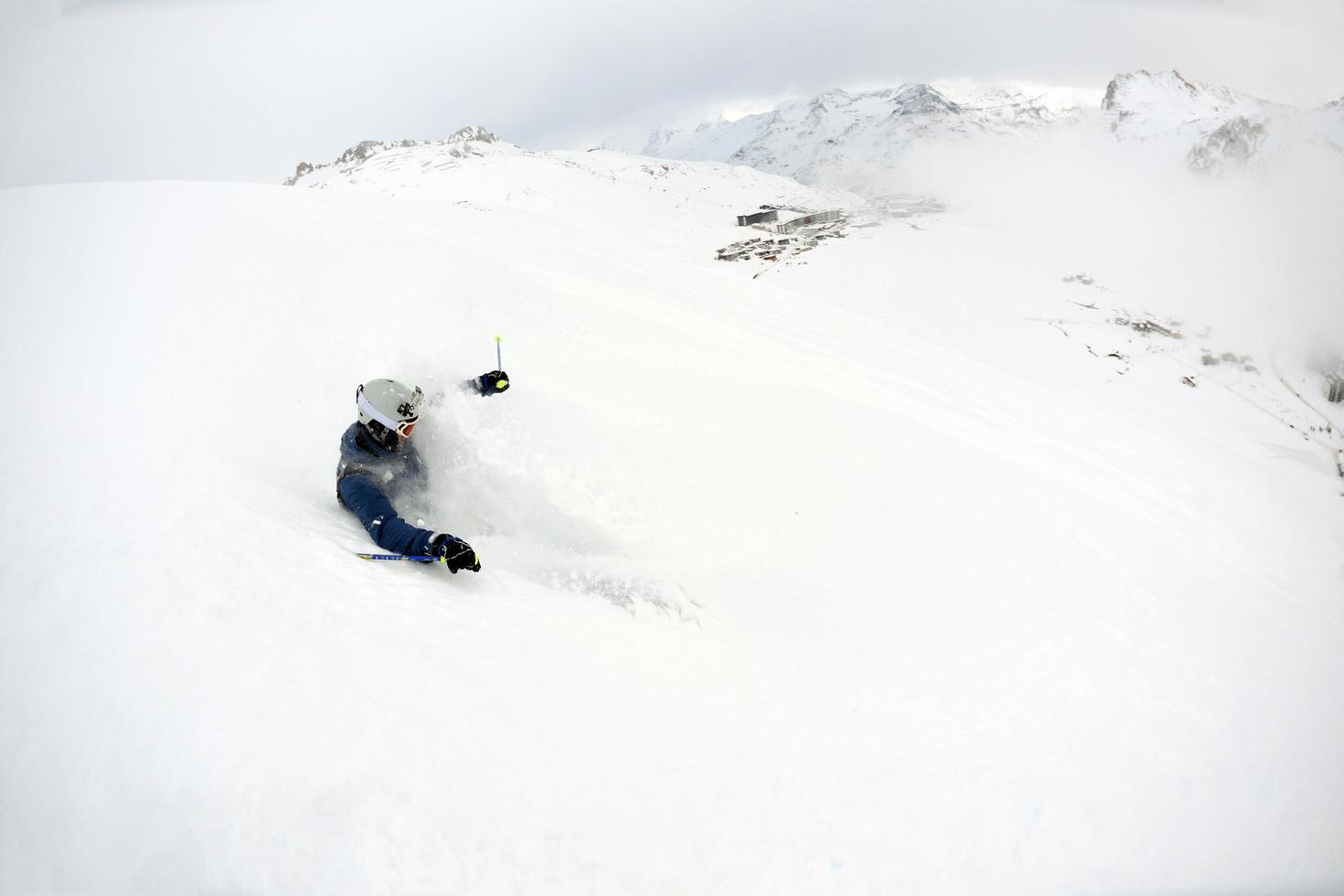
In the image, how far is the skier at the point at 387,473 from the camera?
13.5 feet

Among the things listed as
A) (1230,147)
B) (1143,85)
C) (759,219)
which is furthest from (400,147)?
(1143,85)

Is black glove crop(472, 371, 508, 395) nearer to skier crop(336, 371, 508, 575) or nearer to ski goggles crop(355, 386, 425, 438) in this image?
skier crop(336, 371, 508, 575)

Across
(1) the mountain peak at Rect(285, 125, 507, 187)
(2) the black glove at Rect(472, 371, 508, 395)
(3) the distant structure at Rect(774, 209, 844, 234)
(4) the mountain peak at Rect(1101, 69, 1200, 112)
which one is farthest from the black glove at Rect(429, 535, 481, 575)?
(4) the mountain peak at Rect(1101, 69, 1200, 112)

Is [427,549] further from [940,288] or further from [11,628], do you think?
[940,288]

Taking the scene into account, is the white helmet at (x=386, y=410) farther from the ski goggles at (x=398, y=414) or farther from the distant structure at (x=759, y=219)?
the distant structure at (x=759, y=219)

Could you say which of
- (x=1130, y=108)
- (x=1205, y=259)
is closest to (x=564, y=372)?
(x=1205, y=259)

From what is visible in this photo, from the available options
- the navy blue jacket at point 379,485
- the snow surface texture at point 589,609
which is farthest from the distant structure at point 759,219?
the navy blue jacket at point 379,485

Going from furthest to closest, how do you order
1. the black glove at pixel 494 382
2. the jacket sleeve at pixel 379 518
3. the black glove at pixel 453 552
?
the black glove at pixel 494 382 < the jacket sleeve at pixel 379 518 < the black glove at pixel 453 552

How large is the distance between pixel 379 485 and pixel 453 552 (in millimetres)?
1356

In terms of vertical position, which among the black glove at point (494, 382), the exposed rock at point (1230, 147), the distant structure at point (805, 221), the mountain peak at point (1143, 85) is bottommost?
the black glove at point (494, 382)

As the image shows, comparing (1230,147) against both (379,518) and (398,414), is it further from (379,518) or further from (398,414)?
(379,518)

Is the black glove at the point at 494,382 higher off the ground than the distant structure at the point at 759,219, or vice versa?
the distant structure at the point at 759,219

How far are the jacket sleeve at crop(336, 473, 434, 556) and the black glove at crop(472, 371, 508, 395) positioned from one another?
1.74 metres

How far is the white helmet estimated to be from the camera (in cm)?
480
